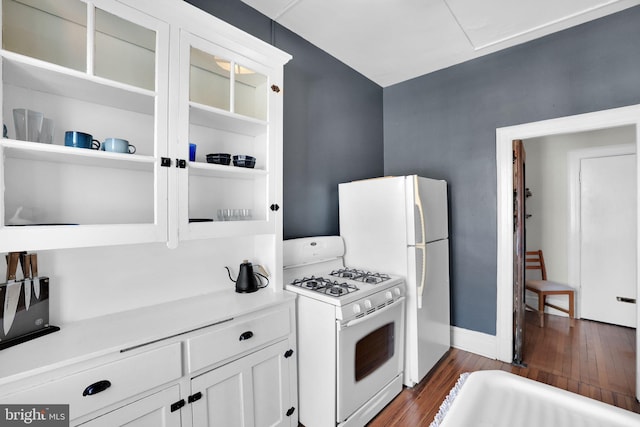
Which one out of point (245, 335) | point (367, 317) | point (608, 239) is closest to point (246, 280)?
point (245, 335)

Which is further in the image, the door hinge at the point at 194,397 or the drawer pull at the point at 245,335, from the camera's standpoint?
the drawer pull at the point at 245,335

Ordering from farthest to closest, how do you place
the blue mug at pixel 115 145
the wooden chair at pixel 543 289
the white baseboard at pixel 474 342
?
1. the wooden chair at pixel 543 289
2. the white baseboard at pixel 474 342
3. the blue mug at pixel 115 145

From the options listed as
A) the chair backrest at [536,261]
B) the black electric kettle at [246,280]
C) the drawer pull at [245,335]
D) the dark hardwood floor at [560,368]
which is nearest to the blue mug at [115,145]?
the black electric kettle at [246,280]

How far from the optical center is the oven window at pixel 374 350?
1863mm

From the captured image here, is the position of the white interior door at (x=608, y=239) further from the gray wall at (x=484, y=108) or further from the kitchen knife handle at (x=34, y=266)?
the kitchen knife handle at (x=34, y=266)

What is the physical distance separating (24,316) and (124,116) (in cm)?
99

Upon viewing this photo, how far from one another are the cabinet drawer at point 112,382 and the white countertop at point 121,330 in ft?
0.20

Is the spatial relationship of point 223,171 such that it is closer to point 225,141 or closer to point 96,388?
point 225,141

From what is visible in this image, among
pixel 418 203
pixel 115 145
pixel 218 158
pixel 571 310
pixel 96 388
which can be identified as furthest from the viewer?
pixel 571 310

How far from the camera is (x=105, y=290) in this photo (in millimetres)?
1468

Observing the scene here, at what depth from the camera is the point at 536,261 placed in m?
3.90

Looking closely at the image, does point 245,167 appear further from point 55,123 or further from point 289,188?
point 55,123

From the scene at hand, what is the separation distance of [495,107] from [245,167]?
94.4 inches

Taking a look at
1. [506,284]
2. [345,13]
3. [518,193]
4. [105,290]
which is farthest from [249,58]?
[506,284]
